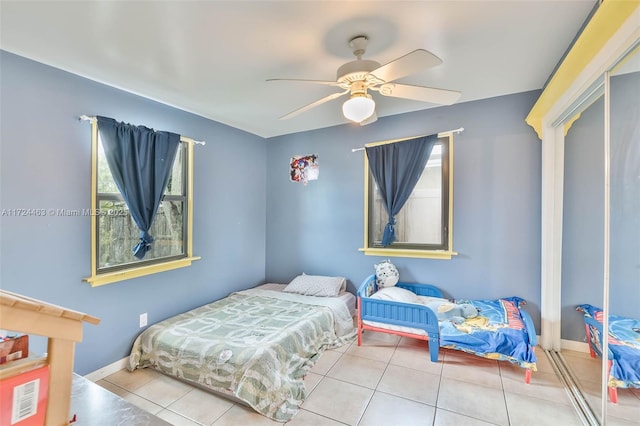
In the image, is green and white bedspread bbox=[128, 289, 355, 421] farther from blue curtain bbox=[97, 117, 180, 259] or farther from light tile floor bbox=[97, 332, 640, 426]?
blue curtain bbox=[97, 117, 180, 259]

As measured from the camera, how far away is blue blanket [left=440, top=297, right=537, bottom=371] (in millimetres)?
2131

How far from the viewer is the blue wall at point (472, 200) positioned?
107 inches

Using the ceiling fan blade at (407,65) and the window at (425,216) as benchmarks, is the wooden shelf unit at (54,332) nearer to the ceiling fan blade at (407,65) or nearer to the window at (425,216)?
the ceiling fan blade at (407,65)

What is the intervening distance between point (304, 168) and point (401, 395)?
9.11 feet

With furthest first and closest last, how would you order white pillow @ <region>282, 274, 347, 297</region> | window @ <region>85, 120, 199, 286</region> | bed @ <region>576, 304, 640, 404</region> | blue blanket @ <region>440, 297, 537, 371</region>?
1. white pillow @ <region>282, 274, 347, 297</region>
2. window @ <region>85, 120, 199, 286</region>
3. blue blanket @ <region>440, 297, 537, 371</region>
4. bed @ <region>576, 304, 640, 404</region>

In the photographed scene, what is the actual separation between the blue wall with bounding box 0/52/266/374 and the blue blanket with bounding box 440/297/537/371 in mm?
2590

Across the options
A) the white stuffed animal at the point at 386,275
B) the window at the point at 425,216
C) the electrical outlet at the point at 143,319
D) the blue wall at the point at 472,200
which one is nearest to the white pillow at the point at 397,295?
the white stuffed animal at the point at 386,275

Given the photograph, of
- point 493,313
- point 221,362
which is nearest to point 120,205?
point 221,362

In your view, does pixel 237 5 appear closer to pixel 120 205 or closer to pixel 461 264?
pixel 120 205

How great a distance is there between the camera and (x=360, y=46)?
180 cm

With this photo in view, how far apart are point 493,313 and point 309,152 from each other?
2.75m

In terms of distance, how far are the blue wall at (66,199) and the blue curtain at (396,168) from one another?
2032 mm

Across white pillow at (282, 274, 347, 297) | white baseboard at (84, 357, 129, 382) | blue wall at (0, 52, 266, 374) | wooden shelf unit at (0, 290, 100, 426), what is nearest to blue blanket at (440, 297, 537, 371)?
white pillow at (282, 274, 347, 297)

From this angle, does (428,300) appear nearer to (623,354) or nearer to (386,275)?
(386,275)
